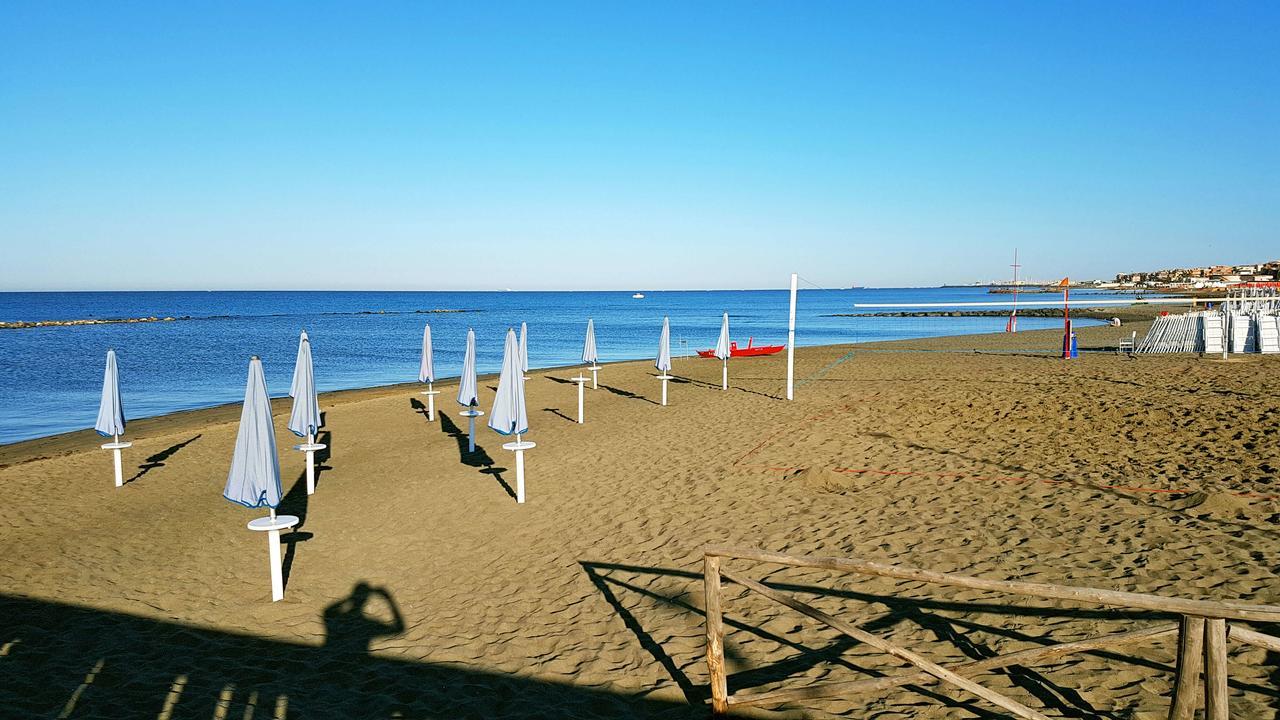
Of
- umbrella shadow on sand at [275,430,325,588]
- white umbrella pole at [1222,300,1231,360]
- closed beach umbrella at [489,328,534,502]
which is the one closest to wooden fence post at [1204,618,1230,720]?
umbrella shadow on sand at [275,430,325,588]

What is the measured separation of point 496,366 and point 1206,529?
1188 inches

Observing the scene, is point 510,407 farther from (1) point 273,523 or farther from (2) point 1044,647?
(2) point 1044,647

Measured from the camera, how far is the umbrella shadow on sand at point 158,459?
12398 mm

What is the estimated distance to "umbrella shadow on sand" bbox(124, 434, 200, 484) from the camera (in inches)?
488

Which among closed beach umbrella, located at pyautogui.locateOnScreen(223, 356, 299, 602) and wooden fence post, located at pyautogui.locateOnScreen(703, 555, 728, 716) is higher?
closed beach umbrella, located at pyautogui.locateOnScreen(223, 356, 299, 602)

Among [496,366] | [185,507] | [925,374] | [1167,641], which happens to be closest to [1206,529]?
[1167,641]

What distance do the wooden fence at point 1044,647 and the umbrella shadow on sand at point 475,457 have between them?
638 centimetres

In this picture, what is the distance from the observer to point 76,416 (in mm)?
20312

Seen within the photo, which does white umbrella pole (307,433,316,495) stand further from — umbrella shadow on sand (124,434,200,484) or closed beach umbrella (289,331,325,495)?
umbrella shadow on sand (124,434,200,484)

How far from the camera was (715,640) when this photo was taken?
15.2 ft

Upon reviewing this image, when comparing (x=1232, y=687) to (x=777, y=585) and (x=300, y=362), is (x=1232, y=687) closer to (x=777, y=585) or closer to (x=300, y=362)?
(x=777, y=585)

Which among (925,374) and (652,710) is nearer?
(652,710)

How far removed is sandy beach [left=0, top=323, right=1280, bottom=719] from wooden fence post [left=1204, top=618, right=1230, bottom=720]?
0.99 m

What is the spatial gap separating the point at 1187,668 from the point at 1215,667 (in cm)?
11
